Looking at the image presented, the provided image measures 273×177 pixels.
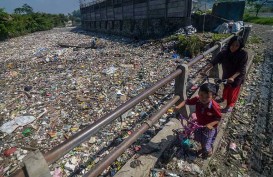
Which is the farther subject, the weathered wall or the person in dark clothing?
the weathered wall

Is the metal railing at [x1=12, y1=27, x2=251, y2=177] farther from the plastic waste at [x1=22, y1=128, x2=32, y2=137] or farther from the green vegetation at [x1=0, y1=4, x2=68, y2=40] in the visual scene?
the green vegetation at [x1=0, y1=4, x2=68, y2=40]

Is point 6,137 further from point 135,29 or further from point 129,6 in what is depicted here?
point 129,6

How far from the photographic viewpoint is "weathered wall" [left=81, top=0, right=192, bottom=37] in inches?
495

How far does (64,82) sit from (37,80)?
50.9 inches

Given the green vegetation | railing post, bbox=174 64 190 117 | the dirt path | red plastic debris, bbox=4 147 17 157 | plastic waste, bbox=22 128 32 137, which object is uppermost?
the green vegetation

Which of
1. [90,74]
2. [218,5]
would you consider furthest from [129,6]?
[90,74]

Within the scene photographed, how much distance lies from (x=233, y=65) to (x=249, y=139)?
1.30 metres

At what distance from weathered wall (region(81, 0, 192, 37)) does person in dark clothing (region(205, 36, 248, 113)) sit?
9.27 meters

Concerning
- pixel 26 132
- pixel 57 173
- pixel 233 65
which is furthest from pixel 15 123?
pixel 233 65

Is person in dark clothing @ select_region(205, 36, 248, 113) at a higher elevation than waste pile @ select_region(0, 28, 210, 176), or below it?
higher

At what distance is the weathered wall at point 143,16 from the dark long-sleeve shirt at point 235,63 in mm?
9249

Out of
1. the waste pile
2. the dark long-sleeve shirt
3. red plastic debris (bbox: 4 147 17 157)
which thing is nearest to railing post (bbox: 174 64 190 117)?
the waste pile

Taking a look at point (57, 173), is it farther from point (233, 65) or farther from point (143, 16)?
point (143, 16)

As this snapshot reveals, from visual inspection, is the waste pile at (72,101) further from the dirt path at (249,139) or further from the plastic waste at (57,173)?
the dirt path at (249,139)
